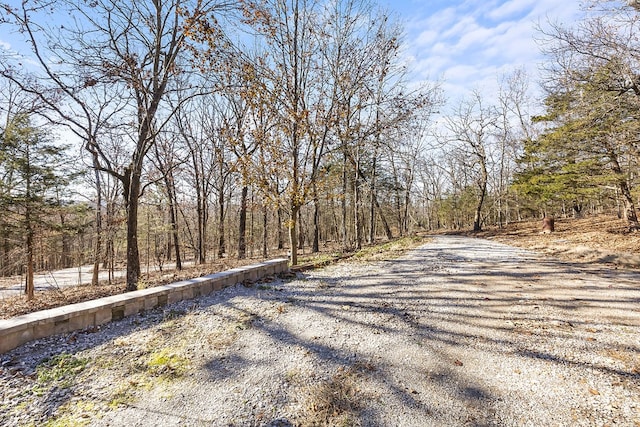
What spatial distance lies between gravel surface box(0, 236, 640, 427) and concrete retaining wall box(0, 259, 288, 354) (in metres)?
0.13

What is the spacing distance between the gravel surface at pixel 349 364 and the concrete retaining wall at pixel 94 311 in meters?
0.13

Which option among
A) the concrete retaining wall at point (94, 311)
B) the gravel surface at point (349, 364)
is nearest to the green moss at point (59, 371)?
the gravel surface at point (349, 364)

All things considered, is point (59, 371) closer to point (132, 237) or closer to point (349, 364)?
point (349, 364)

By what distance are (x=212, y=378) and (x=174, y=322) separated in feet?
4.72

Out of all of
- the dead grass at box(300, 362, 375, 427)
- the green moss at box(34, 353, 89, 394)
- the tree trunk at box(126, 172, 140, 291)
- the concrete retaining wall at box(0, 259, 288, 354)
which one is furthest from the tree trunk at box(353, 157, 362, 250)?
the green moss at box(34, 353, 89, 394)

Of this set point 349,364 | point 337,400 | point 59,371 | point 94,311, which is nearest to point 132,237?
point 94,311

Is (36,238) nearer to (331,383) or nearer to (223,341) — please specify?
(223,341)

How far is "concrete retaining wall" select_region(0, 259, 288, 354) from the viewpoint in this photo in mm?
2732

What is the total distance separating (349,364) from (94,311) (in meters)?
2.97

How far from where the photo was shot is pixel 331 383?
2.34 meters

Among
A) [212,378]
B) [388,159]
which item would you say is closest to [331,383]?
[212,378]

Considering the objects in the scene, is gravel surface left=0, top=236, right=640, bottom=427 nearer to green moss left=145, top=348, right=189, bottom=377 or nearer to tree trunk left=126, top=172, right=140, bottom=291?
green moss left=145, top=348, right=189, bottom=377

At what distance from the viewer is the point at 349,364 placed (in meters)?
2.62

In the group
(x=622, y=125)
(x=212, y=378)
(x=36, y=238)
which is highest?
(x=622, y=125)
